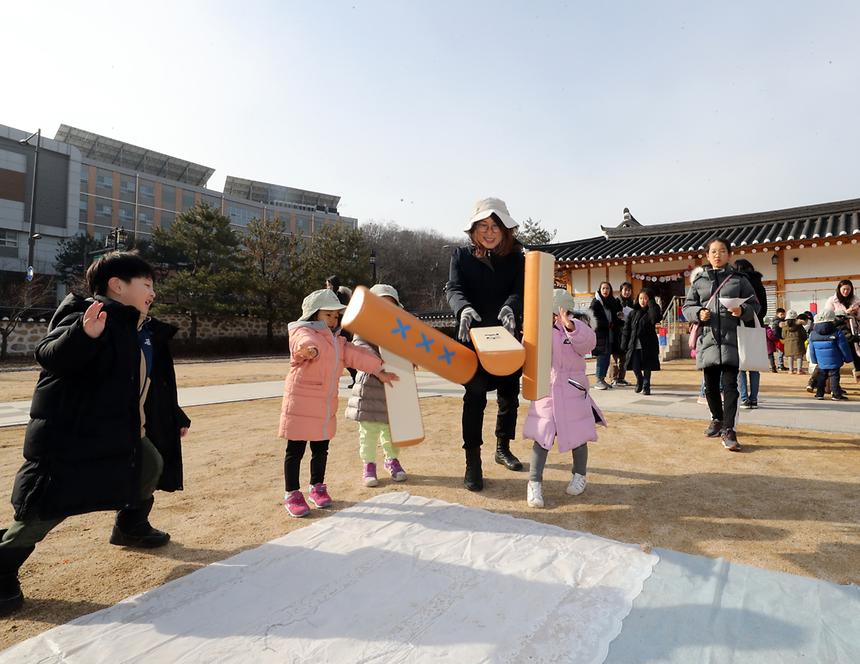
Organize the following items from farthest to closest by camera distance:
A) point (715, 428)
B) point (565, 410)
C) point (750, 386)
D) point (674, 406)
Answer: point (674, 406), point (750, 386), point (715, 428), point (565, 410)

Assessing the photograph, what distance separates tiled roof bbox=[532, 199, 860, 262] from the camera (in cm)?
1151

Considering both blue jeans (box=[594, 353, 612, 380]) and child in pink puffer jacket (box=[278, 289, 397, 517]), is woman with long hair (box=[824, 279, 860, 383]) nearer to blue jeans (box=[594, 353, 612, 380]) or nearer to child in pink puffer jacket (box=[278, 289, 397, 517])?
blue jeans (box=[594, 353, 612, 380])

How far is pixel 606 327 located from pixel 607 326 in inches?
0.9

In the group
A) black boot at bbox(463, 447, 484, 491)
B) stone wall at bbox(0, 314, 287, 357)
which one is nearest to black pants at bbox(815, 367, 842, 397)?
black boot at bbox(463, 447, 484, 491)

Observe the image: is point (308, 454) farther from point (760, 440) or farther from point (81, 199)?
point (81, 199)

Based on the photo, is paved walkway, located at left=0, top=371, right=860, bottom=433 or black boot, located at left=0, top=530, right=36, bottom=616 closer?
black boot, located at left=0, top=530, right=36, bottom=616

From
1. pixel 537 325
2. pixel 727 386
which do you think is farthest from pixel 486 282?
pixel 727 386

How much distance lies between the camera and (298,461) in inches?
108

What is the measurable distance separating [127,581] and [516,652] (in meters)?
1.65

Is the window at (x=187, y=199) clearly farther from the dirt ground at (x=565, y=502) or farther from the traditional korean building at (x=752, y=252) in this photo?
the dirt ground at (x=565, y=502)

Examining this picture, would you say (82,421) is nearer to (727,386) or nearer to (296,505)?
(296,505)

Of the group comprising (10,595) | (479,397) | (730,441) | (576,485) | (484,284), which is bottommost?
(10,595)

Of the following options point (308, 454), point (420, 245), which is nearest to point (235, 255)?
point (308, 454)

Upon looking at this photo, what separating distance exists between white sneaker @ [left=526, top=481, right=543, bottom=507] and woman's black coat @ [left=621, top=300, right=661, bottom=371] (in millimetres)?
4819
